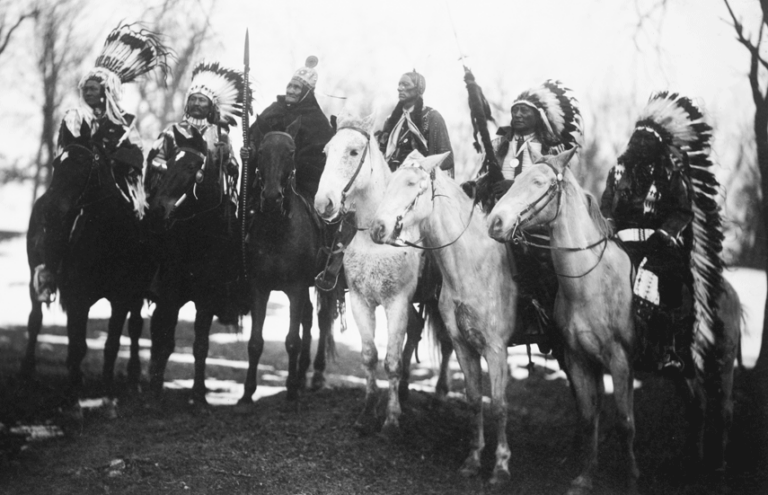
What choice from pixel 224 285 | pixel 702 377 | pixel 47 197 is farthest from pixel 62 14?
pixel 702 377

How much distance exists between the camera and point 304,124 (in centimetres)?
756

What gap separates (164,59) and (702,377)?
5991 mm

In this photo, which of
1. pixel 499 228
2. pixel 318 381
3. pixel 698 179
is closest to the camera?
pixel 499 228

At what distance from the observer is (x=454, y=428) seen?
6.89 metres

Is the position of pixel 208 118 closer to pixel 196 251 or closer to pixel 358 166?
pixel 196 251

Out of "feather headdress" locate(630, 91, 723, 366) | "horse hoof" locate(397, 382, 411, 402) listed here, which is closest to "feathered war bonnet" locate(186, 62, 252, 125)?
"horse hoof" locate(397, 382, 411, 402)

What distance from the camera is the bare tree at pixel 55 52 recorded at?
7.66 meters

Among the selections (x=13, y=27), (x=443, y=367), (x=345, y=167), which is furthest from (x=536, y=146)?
(x=13, y=27)

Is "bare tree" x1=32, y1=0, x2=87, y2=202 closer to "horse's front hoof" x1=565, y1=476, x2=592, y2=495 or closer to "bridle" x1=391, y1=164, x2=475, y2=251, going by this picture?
"bridle" x1=391, y1=164, x2=475, y2=251

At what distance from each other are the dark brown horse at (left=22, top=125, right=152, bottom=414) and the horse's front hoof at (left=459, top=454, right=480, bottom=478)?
128 inches

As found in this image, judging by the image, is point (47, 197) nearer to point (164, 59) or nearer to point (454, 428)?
point (164, 59)

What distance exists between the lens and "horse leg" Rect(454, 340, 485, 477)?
605cm

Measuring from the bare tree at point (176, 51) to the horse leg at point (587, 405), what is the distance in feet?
15.8

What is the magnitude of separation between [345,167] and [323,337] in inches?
95.6
